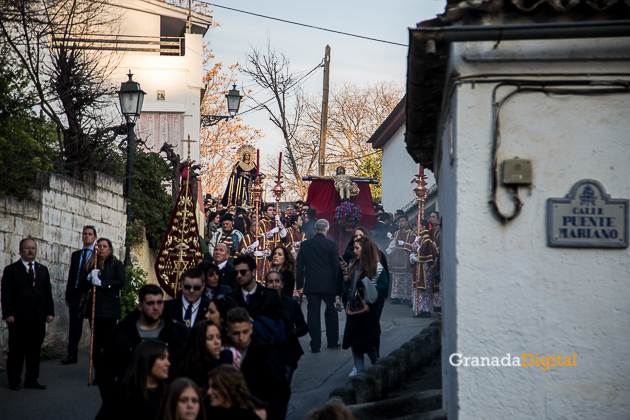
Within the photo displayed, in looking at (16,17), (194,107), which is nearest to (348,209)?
(16,17)

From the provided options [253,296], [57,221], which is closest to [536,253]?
[253,296]

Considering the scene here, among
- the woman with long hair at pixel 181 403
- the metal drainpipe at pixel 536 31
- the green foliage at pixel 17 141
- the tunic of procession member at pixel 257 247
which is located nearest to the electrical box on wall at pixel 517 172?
the metal drainpipe at pixel 536 31

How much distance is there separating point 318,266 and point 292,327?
199 inches

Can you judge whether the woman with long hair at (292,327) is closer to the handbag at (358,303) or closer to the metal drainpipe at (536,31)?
the handbag at (358,303)

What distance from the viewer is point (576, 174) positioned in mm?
6086

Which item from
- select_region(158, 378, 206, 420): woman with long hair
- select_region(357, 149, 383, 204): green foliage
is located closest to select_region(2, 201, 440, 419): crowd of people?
select_region(158, 378, 206, 420): woman with long hair

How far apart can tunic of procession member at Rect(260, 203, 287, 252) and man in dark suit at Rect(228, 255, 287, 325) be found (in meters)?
10.6

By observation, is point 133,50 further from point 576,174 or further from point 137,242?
→ point 576,174

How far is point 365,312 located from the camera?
36.9 ft

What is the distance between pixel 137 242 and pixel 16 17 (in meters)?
5.81

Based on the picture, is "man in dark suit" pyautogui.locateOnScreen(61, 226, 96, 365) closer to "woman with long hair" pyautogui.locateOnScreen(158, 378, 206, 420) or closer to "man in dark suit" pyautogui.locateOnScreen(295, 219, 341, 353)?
"man in dark suit" pyautogui.locateOnScreen(295, 219, 341, 353)

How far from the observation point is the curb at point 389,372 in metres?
9.12

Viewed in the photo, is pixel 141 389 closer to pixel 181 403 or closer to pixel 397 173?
pixel 181 403

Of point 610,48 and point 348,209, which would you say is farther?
point 348,209
